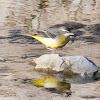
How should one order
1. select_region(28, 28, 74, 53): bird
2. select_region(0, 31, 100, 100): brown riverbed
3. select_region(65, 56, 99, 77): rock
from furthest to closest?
select_region(28, 28, 74, 53): bird, select_region(65, 56, 99, 77): rock, select_region(0, 31, 100, 100): brown riverbed

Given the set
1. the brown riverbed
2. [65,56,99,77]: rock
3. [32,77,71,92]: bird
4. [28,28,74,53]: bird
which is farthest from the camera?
[28,28,74,53]: bird

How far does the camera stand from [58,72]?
828 centimetres

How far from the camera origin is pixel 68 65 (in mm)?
8273

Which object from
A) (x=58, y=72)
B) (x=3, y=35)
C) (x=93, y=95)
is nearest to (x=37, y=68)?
(x=58, y=72)

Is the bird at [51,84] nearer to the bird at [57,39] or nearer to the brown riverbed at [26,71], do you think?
Result: the brown riverbed at [26,71]

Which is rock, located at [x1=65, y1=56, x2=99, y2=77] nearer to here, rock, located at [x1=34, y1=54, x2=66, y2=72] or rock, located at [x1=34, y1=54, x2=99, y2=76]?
rock, located at [x1=34, y1=54, x2=99, y2=76]

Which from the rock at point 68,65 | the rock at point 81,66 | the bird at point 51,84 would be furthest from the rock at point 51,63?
the bird at point 51,84

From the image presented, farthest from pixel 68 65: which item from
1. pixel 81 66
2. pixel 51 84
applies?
pixel 51 84

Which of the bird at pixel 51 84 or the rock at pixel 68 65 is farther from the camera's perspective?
the rock at pixel 68 65

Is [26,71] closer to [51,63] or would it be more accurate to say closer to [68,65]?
[51,63]

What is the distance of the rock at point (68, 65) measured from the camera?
27.1 ft

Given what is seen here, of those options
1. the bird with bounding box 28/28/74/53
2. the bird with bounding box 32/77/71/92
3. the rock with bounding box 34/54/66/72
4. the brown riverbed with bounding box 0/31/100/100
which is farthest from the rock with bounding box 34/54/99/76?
the bird with bounding box 28/28/74/53

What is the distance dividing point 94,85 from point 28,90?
50.7 inches

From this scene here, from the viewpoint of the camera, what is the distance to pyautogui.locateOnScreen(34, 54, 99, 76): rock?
827 cm
